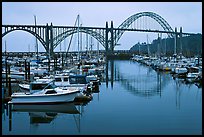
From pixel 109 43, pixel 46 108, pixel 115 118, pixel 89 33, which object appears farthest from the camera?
pixel 109 43

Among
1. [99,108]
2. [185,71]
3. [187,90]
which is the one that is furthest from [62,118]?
[185,71]

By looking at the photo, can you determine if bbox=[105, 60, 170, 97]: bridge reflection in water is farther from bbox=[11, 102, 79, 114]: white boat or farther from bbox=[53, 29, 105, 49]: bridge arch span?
bbox=[53, 29, 105, 49]: bridge arch span

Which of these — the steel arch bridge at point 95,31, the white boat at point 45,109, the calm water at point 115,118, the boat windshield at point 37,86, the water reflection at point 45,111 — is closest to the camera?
the calm water at point 115,118

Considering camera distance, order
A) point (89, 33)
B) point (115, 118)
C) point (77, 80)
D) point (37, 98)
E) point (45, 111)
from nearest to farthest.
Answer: point (115, 118)
point (45, 111)
point (37, 98)
point (77, 80)
point (89, 33)

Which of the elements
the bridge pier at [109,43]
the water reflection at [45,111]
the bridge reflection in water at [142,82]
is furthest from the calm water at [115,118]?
the bridge pier at [109,43]

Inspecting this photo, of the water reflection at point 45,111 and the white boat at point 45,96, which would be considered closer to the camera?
the water reflection at point 45,111

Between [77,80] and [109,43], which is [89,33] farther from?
[77,80]

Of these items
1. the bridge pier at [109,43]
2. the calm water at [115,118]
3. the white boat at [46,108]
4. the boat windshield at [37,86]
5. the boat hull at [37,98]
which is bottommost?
the calm water at [115,118]

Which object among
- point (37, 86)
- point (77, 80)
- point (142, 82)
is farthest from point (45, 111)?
point (142, 82)

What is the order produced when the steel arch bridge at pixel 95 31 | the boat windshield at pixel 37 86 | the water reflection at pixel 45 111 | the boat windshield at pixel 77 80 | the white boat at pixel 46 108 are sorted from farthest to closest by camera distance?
the steel arch bridge at pixel 95 31, the boat windshield at pixel 77 80, the boat windshield at pixel 37 86, the white boat at pixel 46 108, the water reflection at pixel 45 111

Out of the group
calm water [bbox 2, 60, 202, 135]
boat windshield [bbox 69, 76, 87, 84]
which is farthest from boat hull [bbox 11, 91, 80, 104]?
boat windshield [bbox 69, 76, 87, 84]

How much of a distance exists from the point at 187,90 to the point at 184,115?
31.6 feet

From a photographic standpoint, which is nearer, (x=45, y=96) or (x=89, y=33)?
(x=45, y=96)

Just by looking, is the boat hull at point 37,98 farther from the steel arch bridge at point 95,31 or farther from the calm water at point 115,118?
the steel arch bridge at point 95,31
